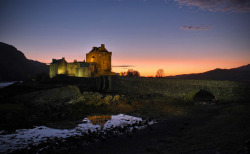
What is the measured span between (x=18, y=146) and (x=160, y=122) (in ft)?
36.4

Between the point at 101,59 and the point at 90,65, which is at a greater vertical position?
the point at 101,59

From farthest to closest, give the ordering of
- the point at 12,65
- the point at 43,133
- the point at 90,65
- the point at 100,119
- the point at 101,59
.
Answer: the point at 12,65 → the point at 101,59 → the point at 90,65 → the point at 100,119 → the point at 43,133

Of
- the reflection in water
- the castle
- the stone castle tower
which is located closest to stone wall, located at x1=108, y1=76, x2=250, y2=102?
the reflection in water

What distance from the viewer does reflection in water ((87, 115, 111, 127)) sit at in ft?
50.9

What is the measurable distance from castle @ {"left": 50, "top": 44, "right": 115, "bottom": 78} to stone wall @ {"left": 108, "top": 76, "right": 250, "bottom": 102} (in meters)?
18.4

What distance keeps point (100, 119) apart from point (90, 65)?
40259 millimetres

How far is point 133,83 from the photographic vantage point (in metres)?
35.0

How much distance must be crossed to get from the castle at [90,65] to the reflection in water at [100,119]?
37803mm

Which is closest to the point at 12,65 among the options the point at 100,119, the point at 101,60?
the point at 101,60

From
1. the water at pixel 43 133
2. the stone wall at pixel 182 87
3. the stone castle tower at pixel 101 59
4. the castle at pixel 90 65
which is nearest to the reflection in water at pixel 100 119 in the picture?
the water at pixel 43 133

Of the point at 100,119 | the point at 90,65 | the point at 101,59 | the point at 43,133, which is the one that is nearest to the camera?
the point at 43,133

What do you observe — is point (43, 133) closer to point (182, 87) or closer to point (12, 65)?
point (182, 87)

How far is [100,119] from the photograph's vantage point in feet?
55.7

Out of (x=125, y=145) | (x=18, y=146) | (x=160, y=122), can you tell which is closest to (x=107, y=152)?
(x=125, y=145)
